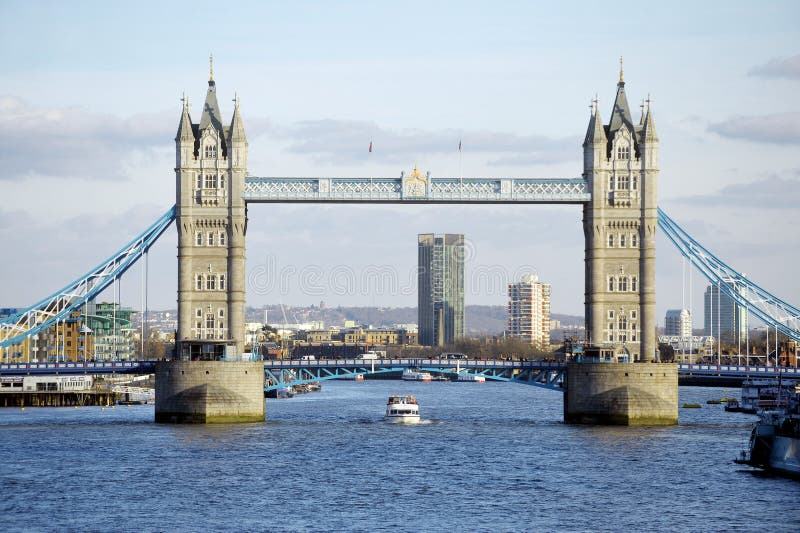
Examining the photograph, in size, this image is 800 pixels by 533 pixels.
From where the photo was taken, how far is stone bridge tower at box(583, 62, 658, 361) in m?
122

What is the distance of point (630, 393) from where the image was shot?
380 ft

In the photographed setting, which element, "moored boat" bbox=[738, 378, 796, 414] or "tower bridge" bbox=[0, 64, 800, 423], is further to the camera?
"moored boat" bbox=[738, 378, 796, 414]

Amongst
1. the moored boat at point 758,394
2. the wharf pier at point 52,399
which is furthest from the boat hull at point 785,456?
the wharf pier at point 52,399

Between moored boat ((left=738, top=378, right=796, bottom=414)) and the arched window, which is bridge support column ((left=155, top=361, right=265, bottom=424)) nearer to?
the arched window

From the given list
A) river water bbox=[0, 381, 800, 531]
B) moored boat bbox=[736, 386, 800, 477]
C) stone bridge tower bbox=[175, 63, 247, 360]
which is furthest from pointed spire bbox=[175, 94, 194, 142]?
moored boat bbox=[736, 386, 800, 477]

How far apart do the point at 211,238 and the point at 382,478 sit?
4140 cm

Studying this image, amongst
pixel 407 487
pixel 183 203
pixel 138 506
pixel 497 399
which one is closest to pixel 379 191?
pixel 183 203

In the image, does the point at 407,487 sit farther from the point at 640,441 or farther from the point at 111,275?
the point at 111,275

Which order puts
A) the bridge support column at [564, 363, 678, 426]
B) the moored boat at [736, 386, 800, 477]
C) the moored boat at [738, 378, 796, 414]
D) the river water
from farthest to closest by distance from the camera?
the moored boat at [738, 378, 796, 414], the bridge support column at [564, 363, 678, 426], the moored boat at [736, 386, 800, 477], the river water

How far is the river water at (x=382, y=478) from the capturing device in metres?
71.2

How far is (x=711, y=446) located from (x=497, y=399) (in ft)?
303

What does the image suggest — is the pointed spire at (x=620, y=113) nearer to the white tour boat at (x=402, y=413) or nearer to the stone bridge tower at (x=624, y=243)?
the stone bridge tower at (x=624, y=243)

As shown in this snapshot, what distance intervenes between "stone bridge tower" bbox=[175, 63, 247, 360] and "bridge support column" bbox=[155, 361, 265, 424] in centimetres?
577

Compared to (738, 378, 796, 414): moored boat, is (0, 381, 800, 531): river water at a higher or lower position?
lower
